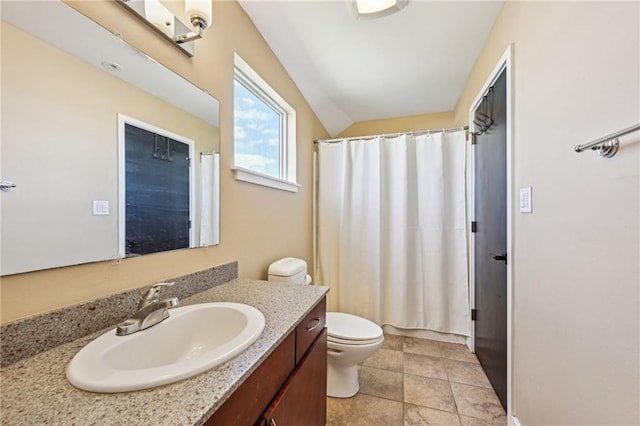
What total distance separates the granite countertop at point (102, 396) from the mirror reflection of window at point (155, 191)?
365 mm

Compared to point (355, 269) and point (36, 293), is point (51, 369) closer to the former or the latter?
point (36, 293)

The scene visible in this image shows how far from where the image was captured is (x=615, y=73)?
734mm

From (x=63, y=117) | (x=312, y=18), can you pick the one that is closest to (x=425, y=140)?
(x=312, y=18)

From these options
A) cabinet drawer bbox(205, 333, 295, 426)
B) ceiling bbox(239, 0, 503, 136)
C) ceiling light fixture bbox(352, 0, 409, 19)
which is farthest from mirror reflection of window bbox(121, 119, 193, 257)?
ceiling light fixture bbox(352, 0, 409, 19)

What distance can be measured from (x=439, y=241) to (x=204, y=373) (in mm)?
2185

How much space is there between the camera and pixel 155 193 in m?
1.04

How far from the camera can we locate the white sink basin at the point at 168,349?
0.56 m

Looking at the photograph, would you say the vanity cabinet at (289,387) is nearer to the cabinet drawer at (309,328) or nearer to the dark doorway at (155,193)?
the cabinet drawer at (309,328)

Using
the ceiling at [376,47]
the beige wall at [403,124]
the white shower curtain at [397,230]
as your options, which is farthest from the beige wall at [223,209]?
the beige wall at [403,124]

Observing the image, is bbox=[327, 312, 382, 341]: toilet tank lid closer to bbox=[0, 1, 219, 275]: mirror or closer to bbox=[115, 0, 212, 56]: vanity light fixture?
bbox=[0, 1, 219, 275]: mirror

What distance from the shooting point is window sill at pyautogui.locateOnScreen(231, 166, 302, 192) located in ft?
4.91

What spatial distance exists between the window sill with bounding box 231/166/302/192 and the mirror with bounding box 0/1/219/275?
49 cm

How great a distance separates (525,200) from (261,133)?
1.67 meters

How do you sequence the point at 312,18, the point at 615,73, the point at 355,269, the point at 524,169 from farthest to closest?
the point at 355,269 < the point at 312,18 < the point at 524,169 < the point at 615,73
